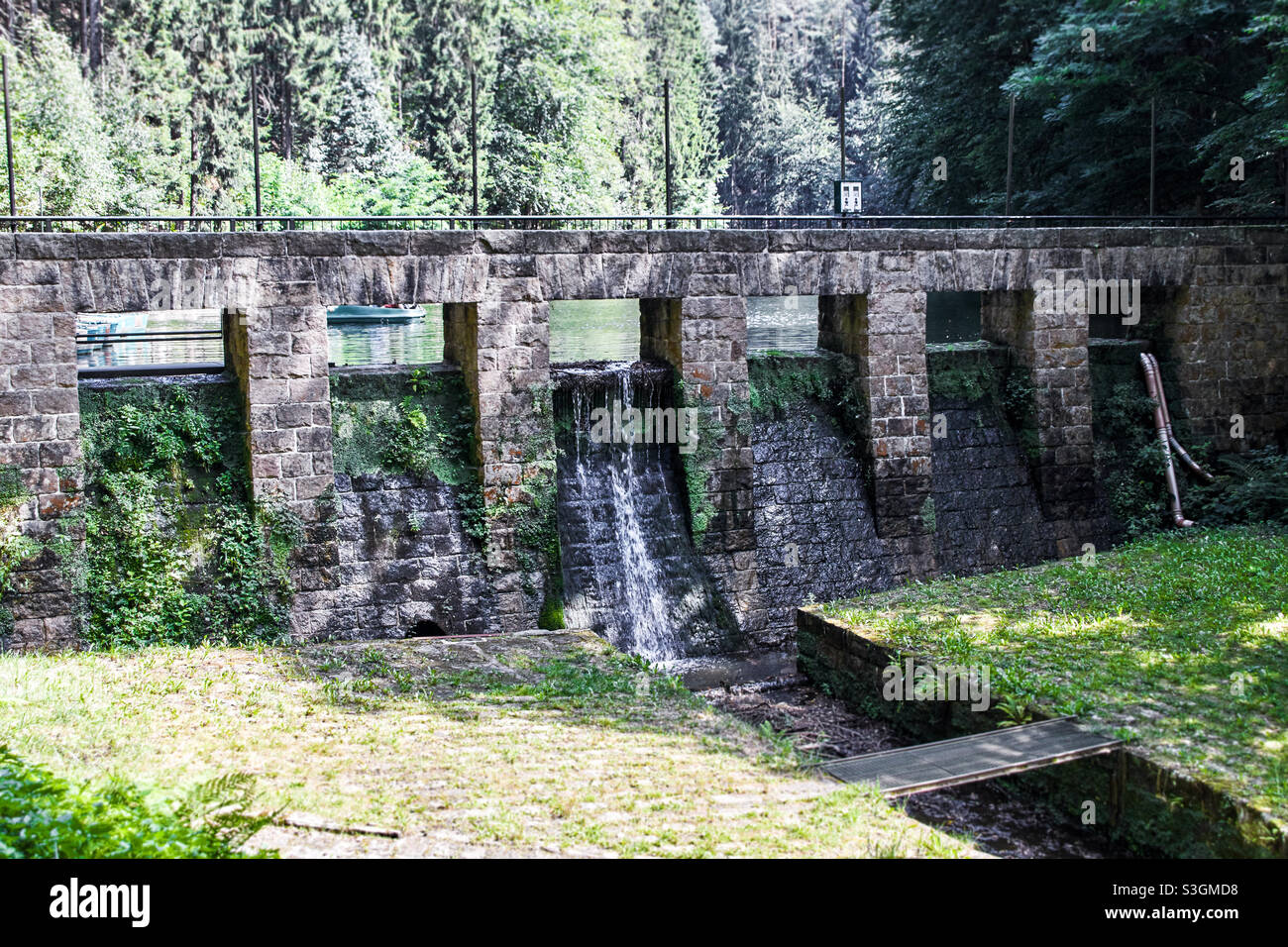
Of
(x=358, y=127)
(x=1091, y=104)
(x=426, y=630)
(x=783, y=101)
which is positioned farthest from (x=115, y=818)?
(x=783, y=101)

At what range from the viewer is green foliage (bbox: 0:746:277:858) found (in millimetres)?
5252

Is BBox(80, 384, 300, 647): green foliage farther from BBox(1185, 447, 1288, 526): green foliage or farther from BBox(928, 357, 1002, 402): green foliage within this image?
BBox(1185, 447, 1288, 526): green foliage

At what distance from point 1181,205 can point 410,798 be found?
19.8 m

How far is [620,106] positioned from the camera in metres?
54.2

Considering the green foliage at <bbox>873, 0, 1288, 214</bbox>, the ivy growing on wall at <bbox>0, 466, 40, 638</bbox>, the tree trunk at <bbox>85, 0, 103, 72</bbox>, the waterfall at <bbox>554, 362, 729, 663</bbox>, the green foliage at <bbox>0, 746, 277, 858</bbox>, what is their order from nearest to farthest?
the green foliage at <bbox>0, 746, 277, 858</bbox> < the ivy growing on wall at <bbox>0, 466, 40, 638</bbox> < the waterfall at <bbox>554, 362, 729, 663</bbox> < the green foliage at <bbox>873, 0, 1288, 214</bbox> < the tree trunk at <bbox>85, 0, 103, 72</bbox>

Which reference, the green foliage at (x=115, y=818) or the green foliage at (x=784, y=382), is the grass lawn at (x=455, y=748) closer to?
the green foliage at (x=115, y=818)

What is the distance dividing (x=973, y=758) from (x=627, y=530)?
599cm

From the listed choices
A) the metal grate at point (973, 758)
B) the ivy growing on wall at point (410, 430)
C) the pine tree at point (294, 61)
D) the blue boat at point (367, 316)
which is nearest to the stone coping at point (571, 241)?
the ivy growing on wall at point (410, 430)

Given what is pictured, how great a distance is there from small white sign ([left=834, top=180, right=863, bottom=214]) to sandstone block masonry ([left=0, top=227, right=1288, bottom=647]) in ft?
2.67

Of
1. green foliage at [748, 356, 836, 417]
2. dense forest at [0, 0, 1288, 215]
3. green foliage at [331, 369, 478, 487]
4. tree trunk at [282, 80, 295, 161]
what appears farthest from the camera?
tree trunk at [282, 80, 295, 161]

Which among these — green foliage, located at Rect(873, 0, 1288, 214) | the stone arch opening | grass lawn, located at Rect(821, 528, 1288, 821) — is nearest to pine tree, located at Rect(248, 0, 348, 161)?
green foliage, located at Rect(873, 0, 1288, 214)

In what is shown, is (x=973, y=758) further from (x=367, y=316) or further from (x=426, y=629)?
(x=367, y=316)

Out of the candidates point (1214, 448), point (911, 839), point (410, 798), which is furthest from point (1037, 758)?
point (1214, 448)
